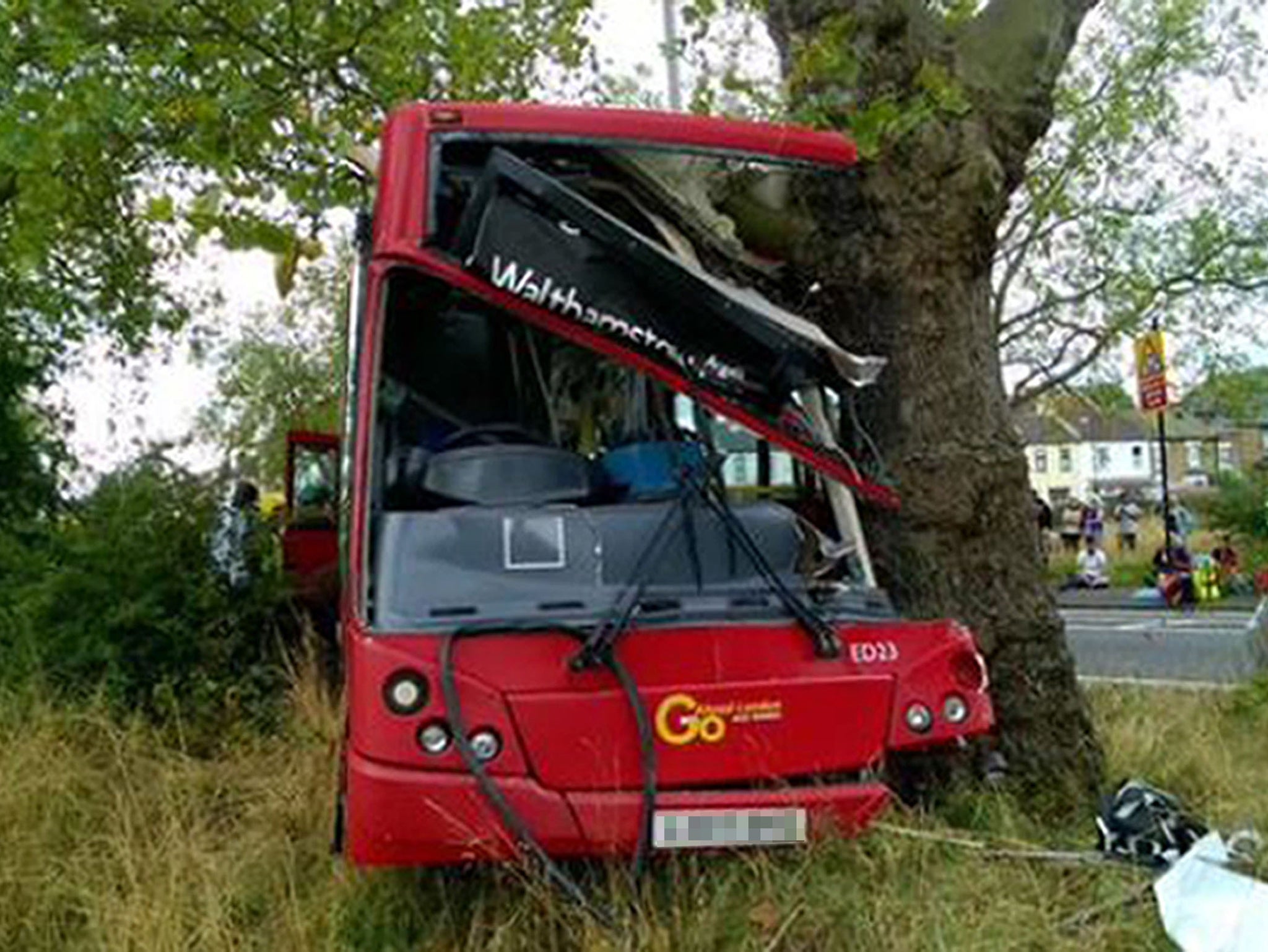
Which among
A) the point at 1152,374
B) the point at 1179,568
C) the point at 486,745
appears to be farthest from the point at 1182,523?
the point at 486,745

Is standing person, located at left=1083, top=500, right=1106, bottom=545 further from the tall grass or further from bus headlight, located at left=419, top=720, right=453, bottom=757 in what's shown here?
bus headlight, located at left=419, top=720, right=453, bottom=757

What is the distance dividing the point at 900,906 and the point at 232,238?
4993 millimetres

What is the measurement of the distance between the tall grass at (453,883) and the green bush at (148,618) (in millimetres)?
1137

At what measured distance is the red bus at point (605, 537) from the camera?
439 cm

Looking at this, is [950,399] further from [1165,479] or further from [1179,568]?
[1179,568]

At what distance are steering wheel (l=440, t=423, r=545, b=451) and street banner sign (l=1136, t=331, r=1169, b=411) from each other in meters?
14.7

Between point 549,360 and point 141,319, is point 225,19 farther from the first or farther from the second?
point 141,319

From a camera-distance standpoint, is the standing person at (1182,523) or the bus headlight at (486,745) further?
the standing person at (1182,523)

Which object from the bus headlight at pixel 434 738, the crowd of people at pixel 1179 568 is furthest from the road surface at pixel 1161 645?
the bus headlight at pixel 434 738

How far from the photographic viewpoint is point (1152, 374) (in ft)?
61.1

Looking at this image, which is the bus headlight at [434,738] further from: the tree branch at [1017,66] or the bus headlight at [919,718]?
the tree branch at [1017,66]

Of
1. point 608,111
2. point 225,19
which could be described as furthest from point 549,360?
point 225,19

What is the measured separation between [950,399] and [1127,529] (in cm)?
3019

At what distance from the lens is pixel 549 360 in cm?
579
